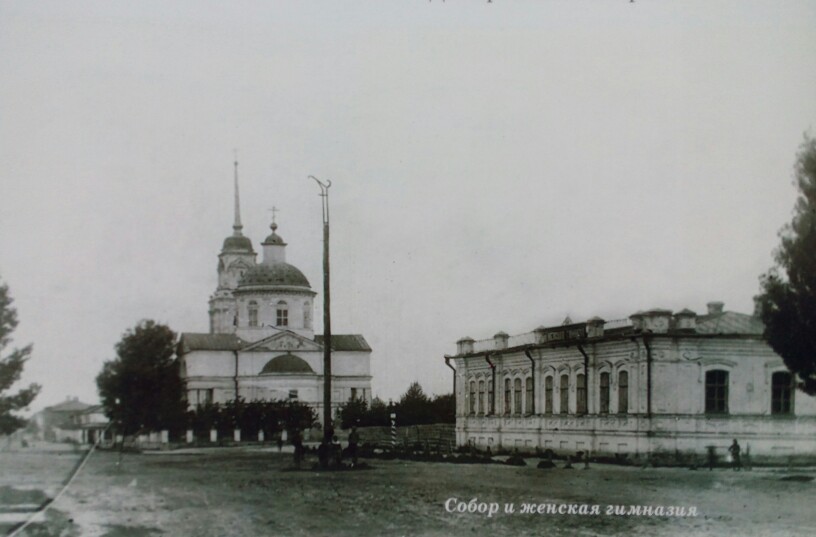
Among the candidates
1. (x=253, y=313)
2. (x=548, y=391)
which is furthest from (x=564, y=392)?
(x=253, y=313)

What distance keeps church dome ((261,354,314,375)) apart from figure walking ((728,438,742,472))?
168 inches

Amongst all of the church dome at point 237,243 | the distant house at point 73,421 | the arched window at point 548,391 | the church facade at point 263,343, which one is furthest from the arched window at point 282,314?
the arched window at point 548,391

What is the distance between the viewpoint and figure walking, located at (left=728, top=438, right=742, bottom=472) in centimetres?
1050

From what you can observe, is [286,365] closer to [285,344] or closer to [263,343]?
[263,343]

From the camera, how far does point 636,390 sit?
11.4 metres

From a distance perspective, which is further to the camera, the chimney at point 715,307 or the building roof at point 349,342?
the building roof at point 349,342

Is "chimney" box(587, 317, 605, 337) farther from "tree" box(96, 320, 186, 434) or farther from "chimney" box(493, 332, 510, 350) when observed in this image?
"tree" box(96, 320, 186, 434)

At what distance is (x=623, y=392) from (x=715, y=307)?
1757 mm

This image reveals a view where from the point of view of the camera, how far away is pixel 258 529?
929 cm

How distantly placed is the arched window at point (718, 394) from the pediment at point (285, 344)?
13.0 feet

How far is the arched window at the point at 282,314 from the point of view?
10.8 m

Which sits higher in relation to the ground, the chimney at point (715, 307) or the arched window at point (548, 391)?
the chimney at point (715, 307)

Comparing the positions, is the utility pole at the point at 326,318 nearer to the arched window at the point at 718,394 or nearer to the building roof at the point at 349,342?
the building roof at the point at 349,342

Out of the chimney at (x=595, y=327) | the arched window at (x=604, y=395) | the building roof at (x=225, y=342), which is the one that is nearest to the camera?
the building roof at (x=225, y=342)
